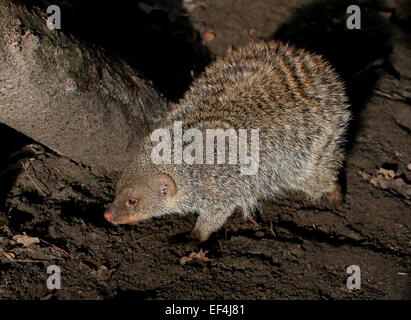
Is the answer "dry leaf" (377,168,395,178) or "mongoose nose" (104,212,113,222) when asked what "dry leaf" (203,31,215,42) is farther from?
"mongoose nose" (104,212,113,222)

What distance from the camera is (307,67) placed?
4793mm

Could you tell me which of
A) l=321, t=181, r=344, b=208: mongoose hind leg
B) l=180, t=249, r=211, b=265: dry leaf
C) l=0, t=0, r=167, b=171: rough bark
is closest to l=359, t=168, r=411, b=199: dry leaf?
l=321, t=181, r=344, b=208: mongoose hind leg

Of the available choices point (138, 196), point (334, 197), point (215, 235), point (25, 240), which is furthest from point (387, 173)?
point (25, 240)

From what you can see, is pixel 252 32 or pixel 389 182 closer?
pixel 389 182

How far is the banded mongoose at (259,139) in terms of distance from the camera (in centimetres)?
437

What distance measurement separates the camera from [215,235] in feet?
15.3

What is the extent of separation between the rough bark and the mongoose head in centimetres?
67

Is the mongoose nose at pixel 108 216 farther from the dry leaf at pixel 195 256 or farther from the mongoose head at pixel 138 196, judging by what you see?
the dry leaf at pixel 195 256

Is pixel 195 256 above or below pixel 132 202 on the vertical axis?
below

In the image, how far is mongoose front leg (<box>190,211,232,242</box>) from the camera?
4520 mm

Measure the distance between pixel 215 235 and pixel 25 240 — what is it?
167 centimetres

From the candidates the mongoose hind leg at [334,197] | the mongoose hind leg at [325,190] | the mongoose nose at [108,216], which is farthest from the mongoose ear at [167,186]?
the mongoose hind leg at [334,197]

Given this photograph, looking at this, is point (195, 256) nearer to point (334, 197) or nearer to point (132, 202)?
point (132, 202)
